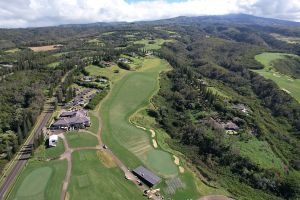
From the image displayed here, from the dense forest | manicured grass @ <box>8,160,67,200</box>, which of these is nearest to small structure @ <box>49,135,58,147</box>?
manicured grass @ <box>8,160,67,200</box>

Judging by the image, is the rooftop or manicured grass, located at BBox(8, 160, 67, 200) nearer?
manicured grass, located at BBox(8, 160, 67, 200)

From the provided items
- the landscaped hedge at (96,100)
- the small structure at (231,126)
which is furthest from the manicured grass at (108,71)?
the small structure at (231,126)

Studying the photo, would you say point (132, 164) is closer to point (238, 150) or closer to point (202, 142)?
point (202, 142)

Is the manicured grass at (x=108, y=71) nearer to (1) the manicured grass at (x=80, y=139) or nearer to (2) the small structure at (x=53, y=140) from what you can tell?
(1) the manicured grass at (x=80, y=139)

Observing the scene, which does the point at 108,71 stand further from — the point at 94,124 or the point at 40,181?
the point at 40,181

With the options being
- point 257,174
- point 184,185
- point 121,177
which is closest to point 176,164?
point 184,185

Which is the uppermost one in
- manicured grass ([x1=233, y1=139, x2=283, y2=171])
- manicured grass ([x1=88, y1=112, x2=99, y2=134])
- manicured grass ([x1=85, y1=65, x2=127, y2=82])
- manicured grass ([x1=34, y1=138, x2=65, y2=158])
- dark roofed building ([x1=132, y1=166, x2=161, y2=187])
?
manicured grass ([x1=85, y1=65, x2=127, y2=82])

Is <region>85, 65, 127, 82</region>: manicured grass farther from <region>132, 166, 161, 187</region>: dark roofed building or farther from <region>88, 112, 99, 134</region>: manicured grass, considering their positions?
<region>132, 166, 161, 187</region>: dark roofed building
